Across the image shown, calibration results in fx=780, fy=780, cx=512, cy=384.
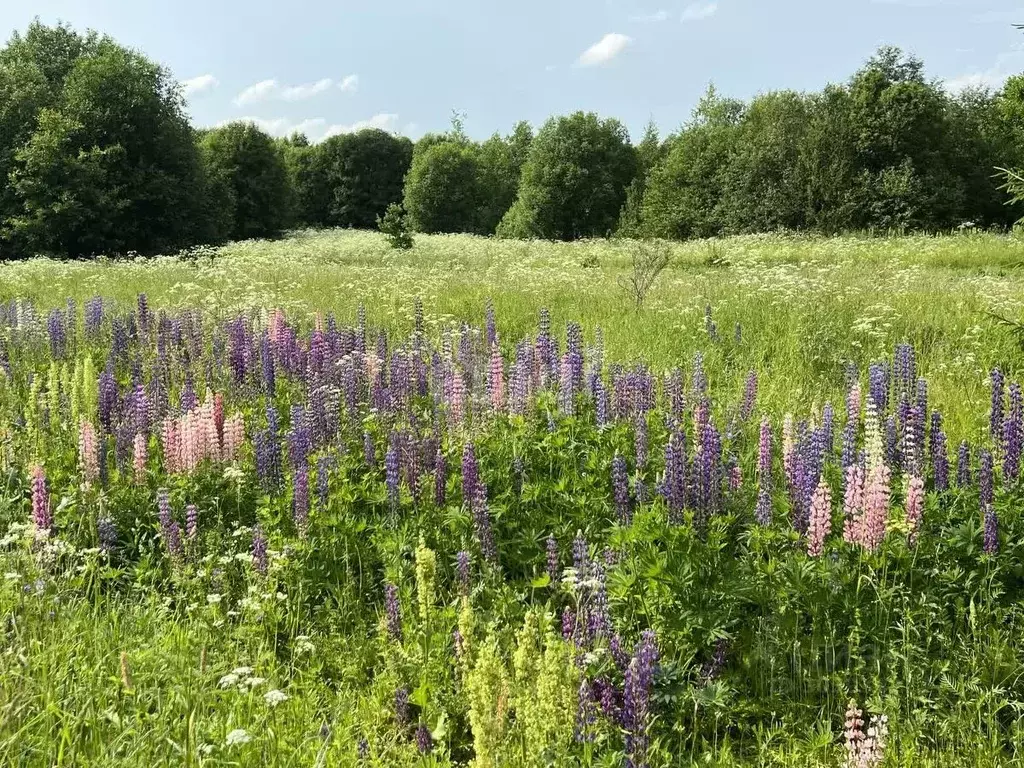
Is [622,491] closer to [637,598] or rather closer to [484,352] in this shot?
[637,598]

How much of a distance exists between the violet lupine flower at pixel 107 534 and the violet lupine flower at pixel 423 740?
2166mm

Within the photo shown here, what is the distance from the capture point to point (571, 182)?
55688 mm

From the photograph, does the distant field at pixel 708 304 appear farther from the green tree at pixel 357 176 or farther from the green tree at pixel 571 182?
the green tree at pixel 357 176

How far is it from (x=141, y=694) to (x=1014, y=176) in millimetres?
6152

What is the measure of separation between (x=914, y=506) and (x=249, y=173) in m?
52.6

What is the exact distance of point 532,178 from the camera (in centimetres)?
5638

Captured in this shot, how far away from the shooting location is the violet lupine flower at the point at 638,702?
2.26 m

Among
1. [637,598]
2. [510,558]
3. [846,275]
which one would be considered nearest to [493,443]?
[510,558]

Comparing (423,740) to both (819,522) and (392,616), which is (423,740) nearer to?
(392,616)

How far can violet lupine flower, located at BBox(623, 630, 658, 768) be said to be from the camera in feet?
7.42

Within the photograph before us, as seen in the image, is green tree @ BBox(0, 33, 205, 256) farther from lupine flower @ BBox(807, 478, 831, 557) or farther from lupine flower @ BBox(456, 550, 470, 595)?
lupine flower @ BBox(807, 478, 831, 557)

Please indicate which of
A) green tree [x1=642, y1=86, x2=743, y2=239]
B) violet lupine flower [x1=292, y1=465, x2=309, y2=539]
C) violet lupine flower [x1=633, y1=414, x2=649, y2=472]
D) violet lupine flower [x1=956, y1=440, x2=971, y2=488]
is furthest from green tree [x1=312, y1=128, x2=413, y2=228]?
violet lupine flower [x1=956, y1=440, x2=971, y2=488]

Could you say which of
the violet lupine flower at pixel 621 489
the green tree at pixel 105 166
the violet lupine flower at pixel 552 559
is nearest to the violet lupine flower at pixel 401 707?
the violet lupine flower at pixel 552 559

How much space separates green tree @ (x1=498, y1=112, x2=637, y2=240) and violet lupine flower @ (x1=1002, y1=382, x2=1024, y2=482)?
167 feet
